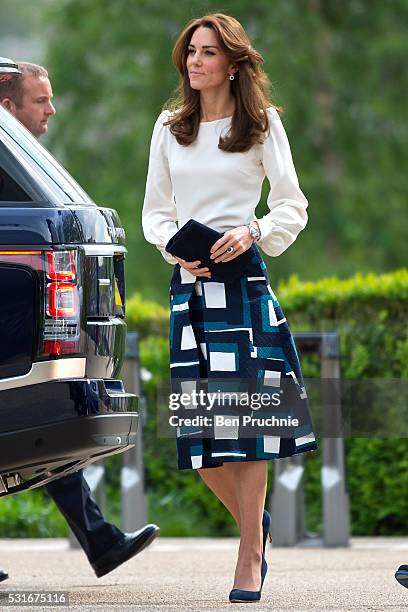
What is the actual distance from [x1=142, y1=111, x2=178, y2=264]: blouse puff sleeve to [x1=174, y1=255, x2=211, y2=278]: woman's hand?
269 millimetres

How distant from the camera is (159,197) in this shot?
5945 millimetres

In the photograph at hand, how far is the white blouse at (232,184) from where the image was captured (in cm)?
571

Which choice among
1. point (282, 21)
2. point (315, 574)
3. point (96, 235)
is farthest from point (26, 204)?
point (282, 21)

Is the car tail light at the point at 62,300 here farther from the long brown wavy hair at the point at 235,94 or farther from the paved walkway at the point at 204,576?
the paved walkway at the point at 204,576

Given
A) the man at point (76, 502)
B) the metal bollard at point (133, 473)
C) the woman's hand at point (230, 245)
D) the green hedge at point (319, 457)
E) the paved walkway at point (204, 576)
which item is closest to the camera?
the woman's hand at point (230, 245)

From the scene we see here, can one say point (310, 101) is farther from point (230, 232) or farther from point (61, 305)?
point (61, 305)

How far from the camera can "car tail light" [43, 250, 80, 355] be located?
16.8ft

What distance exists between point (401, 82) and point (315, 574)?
18053 millimetres

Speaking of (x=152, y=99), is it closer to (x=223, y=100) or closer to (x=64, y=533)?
(x=64, y=533)

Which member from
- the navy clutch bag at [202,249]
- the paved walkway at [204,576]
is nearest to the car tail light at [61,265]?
the navy clutch bag at [202,249]

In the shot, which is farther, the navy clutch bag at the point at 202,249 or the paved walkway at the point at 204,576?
the paved walkway at the point at 204,576

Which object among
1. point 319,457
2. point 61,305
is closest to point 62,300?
point 61,305

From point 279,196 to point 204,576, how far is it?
196cm

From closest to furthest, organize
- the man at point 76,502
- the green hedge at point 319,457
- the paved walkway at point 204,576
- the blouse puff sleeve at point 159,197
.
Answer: the paved walkway at point 204,576 → the blouse puff sleeve at point 159,197 → the man at point 76,502 → the green hedge at point 319,457
